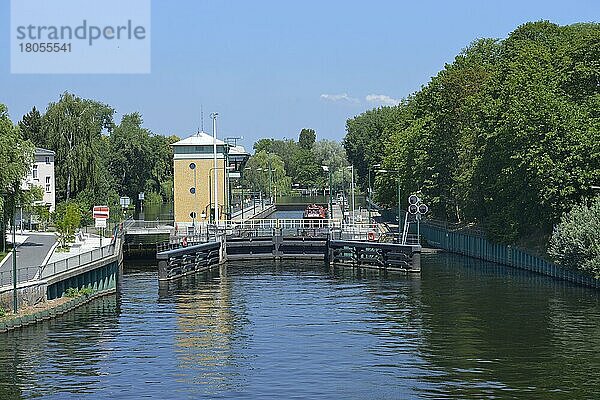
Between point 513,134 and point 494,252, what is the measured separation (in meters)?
12.3

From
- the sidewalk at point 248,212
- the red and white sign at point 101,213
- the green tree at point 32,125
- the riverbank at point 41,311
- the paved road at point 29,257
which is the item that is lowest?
the riverbank at point 41,311

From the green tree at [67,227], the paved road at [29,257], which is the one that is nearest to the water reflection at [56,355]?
the paved road at [29,257]

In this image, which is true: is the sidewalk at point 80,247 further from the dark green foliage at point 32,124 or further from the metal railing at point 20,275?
the dark green foliage at point 32,124

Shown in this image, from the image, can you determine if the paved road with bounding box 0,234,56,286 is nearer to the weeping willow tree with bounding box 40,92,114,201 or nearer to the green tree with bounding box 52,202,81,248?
the green tree with bounding box 52,202,81,248

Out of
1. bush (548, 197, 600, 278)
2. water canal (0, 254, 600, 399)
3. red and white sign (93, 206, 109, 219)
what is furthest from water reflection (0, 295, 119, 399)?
bush (548, 197, 600, 278)

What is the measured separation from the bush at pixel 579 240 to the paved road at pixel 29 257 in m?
27.6

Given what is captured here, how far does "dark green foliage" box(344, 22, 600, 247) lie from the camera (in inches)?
2462

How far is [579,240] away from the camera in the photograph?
55.5m

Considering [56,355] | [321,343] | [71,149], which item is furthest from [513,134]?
[71,149]

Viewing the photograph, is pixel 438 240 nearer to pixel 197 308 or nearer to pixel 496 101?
pixel 496 101

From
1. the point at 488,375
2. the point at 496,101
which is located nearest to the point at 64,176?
the point at 496,101

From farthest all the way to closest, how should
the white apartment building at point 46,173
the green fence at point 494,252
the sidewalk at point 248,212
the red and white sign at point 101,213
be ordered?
the sidewalk at point 248,212 → the white apartment building at point 46,173 → the red and white sign at point 101,213 → the green fence at point 494,252

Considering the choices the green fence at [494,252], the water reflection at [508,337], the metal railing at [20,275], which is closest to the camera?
the water reflection at [508,337]

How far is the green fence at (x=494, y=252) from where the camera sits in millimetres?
61222
